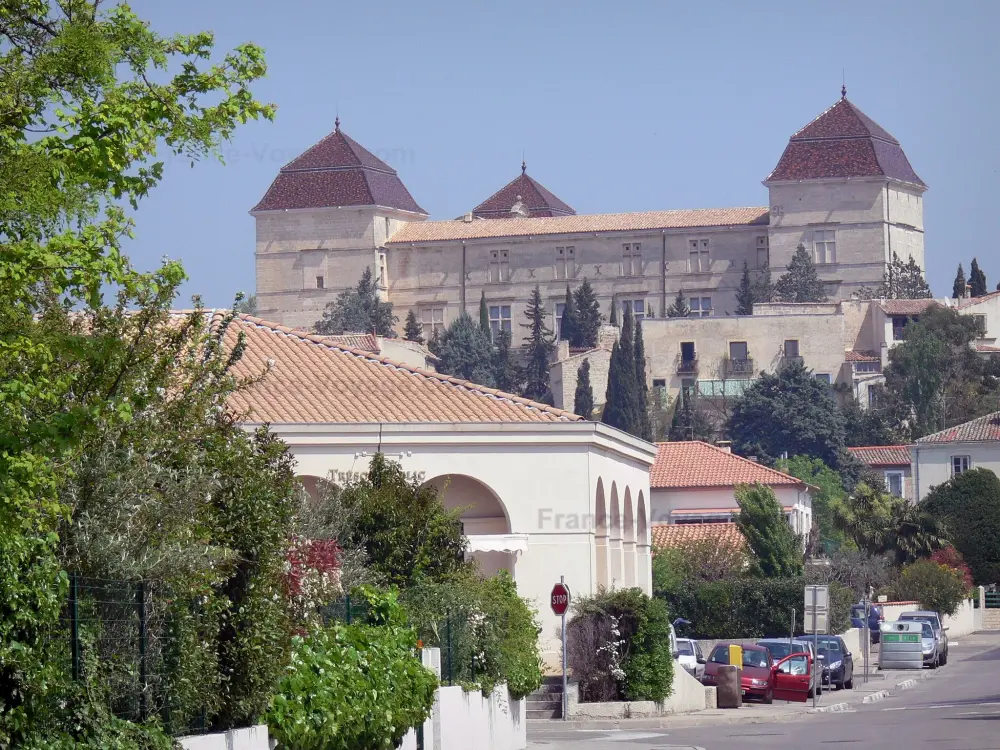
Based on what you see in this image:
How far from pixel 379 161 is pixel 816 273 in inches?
1574

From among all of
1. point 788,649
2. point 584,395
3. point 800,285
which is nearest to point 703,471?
→ point 788,649

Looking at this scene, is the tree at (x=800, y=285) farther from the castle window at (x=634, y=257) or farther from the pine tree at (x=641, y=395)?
the pine tree at (x=641, y=395)

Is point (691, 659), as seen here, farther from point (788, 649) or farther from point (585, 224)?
point (585, 224)

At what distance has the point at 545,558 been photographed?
36.0 m

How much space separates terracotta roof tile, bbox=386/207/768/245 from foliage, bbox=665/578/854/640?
107 m

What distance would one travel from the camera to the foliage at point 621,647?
29781 mm

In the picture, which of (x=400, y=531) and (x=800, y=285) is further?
(x=800, y=285)

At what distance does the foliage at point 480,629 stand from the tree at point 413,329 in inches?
5185

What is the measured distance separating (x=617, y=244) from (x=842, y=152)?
67.0ft

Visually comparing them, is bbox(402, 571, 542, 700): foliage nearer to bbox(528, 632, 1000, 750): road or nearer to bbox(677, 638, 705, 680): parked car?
bbox(528, 632, 1000, 750): road

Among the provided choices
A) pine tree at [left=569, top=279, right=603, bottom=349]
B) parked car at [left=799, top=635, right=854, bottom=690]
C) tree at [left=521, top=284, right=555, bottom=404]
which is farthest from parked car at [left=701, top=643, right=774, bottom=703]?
pine tree at [left=569, top=279, right=603, bottom=349]

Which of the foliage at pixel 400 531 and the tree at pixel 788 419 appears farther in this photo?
the tree at pixel 788 419

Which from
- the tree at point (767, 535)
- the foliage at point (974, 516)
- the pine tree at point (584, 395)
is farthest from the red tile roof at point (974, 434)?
the pine tree at point (584, 395)

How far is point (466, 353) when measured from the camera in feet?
495
